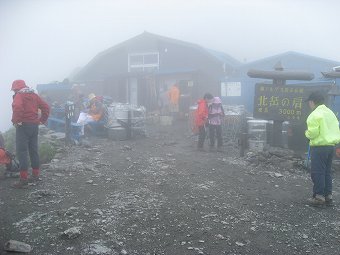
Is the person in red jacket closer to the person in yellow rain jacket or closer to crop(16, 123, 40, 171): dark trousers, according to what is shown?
crop(16, 123, 40, 171): dark trousers

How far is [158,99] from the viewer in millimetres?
21297

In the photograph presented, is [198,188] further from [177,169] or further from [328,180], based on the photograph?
[328,180]

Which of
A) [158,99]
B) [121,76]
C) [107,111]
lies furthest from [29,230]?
[121,76]

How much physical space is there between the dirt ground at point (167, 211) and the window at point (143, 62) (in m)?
15.7

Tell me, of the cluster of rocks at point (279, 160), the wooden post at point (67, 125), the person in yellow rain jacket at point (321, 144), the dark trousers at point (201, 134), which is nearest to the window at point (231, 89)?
the dark trousers at point (201, 134)

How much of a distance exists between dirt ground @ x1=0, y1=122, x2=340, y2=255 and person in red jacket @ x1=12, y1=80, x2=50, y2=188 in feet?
1.13

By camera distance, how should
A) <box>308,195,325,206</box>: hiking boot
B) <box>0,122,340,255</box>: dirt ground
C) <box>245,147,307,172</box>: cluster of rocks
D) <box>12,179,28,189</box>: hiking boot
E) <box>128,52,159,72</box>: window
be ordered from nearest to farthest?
<box>0,122,340,255</box>: dirt ground < <box>308,195,325,206</box>: hiking boot < <box>12,179,28,189</box>: hiking boot < <box>245,147,307,172</box>: cluster of rocks < <box>128,52,159,72</box>: window

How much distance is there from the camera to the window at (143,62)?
23531mm

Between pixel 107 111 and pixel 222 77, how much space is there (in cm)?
944

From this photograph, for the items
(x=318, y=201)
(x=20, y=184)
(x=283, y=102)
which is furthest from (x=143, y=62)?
(x=318, y=201)

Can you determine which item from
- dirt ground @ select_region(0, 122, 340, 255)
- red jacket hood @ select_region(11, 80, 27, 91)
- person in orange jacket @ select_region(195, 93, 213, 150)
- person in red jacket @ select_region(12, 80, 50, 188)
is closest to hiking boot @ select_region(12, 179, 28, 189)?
person in red jacket @ select_region(12, 80, 50, 188)

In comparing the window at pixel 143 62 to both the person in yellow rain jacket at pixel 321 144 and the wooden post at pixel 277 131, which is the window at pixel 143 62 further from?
the person in yellow rain jacket at pixel 321 144

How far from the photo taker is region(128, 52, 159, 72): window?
23.5 m

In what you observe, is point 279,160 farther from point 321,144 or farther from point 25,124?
point 25,124
